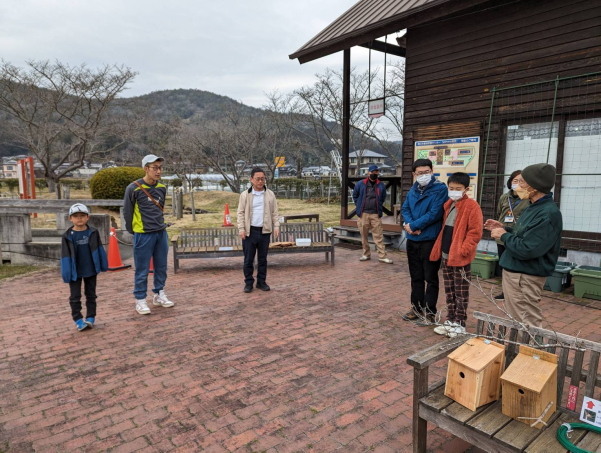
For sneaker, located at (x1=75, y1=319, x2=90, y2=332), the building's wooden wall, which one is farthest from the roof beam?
sneaker, located at (x1=75, y1=319, x2=90, y2=332)

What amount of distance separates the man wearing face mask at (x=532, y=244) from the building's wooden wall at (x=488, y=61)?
411 cm

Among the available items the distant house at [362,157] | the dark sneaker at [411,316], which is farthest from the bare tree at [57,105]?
the dark sneaker at [411,316]

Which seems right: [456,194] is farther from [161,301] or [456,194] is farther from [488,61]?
[488,61]

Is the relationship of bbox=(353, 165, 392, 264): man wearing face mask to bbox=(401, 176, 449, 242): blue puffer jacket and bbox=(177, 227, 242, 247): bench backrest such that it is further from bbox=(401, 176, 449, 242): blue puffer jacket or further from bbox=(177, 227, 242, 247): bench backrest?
bbox=(401, 176, 449, 242): blue puffer jacket

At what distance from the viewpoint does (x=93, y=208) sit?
1669cm

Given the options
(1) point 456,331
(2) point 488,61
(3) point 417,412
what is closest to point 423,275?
(1) point 456,331

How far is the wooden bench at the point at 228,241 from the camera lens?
7566 mm

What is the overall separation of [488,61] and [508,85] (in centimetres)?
→ 62

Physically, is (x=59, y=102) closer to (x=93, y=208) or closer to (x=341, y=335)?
(x=93, y=208)

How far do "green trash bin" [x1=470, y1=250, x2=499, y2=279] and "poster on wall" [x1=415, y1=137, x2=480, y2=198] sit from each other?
3.86ft

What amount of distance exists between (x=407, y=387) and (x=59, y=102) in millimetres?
25441

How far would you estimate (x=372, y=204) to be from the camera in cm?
822

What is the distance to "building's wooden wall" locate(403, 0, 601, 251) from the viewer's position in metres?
6.45

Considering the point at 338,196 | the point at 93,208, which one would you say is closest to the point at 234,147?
the point at 338,196
